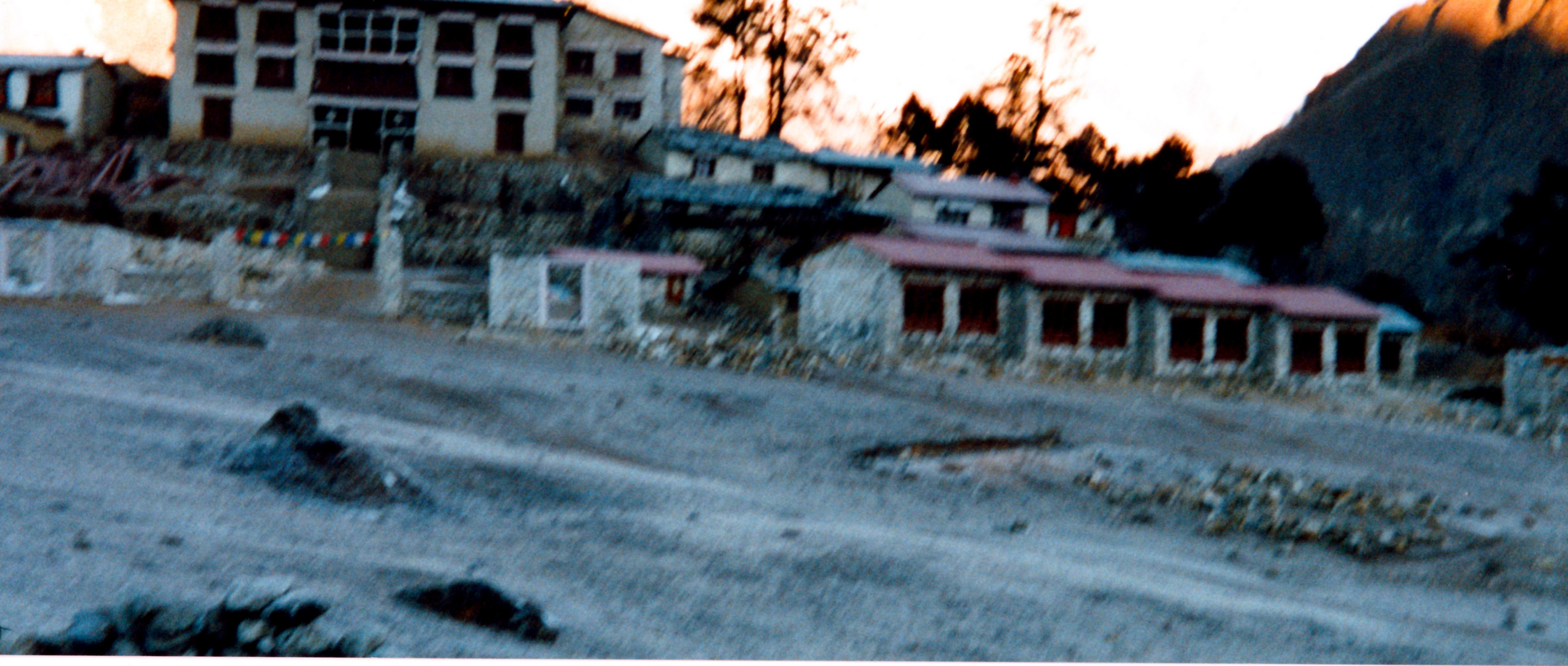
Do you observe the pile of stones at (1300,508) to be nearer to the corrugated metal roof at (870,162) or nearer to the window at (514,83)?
the corrugated metal roof at (870,162)

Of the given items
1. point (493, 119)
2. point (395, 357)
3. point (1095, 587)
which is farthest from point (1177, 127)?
point (493, 119)

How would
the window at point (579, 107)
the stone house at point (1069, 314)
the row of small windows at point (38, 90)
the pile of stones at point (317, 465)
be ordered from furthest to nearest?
the window at point (579, 107) < the stone house at point (1069, 314) < the row of small windows at point (38, 90) < the pile of stones at point (317, 465)

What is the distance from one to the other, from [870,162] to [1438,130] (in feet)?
13.0

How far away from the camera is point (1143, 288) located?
8.39 metres

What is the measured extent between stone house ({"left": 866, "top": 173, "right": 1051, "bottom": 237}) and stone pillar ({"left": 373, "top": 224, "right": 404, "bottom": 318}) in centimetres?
449

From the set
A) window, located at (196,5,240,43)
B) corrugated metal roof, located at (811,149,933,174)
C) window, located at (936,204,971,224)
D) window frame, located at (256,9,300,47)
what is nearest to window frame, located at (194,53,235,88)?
window, located at (196,5,240,43)

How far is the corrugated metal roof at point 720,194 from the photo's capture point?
1069 cm

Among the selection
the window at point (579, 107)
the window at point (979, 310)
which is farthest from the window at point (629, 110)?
the window at point (979, 310)

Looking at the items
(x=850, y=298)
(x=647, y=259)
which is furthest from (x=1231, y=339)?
(x=647, y=259)

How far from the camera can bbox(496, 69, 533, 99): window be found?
10.1 m

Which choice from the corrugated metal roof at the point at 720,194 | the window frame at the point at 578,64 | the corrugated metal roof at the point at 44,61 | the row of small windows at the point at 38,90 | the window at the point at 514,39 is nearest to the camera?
the corrugated metal roof at the point at 44,61

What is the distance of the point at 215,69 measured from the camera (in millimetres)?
7828

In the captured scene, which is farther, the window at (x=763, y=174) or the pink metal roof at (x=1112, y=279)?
the window at (x=763, y=174)

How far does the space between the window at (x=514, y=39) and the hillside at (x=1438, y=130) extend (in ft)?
23.4
